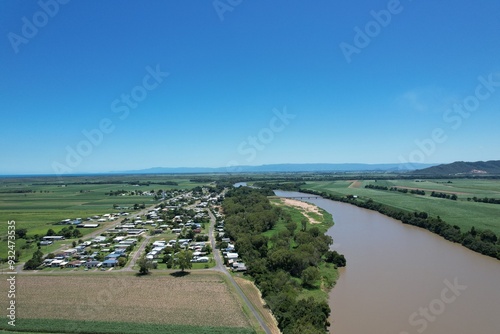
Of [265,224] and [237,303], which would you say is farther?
[265,224]

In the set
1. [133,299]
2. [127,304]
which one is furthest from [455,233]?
[127,304]

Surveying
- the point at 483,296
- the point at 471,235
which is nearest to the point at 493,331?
the point at 483,296

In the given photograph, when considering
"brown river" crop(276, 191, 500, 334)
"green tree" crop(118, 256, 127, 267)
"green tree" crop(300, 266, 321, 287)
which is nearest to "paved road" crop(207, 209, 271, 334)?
"brown river" crop(276, 191, 500, 334)

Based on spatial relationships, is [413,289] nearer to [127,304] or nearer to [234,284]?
[234,284]

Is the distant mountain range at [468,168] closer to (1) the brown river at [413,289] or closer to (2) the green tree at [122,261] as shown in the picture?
(1) the brown river at [413,289]

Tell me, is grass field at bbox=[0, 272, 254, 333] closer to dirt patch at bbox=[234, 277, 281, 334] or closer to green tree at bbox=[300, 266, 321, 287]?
dirt patch at bbox=[234, 277, 281, 334]

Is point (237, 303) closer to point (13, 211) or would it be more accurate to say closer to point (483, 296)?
point (483, 296)

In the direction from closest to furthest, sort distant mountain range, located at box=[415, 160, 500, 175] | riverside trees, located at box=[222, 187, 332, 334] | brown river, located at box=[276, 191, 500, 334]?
riverside trees, located at box=[222, 187, 332, 334] < brown river, located at box=[276, 191, 500, 334] < distant mountain range, located at box=[415, 160, 500, 175]
